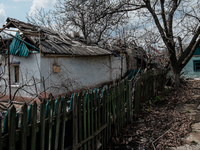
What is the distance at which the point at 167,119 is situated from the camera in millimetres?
5438

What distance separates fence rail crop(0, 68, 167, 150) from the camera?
6.28ft

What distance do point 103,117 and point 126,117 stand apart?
1557 mm

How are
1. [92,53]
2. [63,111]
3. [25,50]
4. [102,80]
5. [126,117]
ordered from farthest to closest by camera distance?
[102,80] → [92,53] → [25,50] → [126,117] → [63,111]

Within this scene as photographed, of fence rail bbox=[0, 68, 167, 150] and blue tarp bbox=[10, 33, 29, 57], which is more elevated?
blue tarp bbox=[10, 33, 29, 57]

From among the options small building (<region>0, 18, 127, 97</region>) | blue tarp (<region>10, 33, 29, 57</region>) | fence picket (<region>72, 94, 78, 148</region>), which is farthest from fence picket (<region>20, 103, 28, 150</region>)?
blue tarp (<region>10, 33, 29, 57</region>)

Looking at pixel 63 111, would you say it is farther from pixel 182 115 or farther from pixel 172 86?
pixel 172 86

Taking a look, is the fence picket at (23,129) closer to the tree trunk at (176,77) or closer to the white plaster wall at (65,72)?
A: the white plaster wall at (65,72)

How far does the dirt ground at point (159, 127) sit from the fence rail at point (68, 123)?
33cm

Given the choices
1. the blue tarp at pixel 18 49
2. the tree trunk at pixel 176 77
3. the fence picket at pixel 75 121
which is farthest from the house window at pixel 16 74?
the tree trunk at pixel 176 77

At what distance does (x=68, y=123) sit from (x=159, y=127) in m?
2.99

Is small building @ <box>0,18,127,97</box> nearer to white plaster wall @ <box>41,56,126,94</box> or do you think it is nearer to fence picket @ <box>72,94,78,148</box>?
white plaster wall @ <box>41,56,126,94</box>

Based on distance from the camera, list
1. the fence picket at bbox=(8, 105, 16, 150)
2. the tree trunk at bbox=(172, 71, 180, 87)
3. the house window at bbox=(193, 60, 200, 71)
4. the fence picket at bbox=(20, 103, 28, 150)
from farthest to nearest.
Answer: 1. the house window at bbox=(193, 60, 200, 71)
2. the tree trunk at bbox=(172, 71, 180, 87)
3. the fence picket at bbox=(20, 103, 28, 150)
4. the fence picket at bbox=(8, 105, 16, 150)

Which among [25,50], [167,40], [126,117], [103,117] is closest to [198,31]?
[167,40]

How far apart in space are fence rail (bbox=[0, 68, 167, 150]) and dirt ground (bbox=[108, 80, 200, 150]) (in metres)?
0.33
